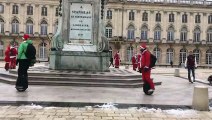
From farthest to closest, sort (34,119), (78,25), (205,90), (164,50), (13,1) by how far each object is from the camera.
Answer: (164,50) → (13,1) → (78,25) → (205,90) → (34,119)

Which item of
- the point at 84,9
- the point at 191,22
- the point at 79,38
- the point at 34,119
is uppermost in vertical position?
the point at 191,22

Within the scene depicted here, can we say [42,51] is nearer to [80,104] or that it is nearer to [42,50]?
[42,50]

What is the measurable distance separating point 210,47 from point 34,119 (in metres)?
55.6

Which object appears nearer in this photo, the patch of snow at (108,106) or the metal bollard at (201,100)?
the patch of snow at (108,106)

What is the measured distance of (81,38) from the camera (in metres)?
14.4

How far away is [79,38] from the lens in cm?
1439

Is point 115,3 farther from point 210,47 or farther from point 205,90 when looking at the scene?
point 205,90

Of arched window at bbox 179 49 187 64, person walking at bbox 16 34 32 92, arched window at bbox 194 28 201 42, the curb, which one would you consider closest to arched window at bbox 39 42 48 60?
arched window at bbox 179 49 187 64

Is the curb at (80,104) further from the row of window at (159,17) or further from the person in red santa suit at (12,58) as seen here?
the row of window at (159,17)

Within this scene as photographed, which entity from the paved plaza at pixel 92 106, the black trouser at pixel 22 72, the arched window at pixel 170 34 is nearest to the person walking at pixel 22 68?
the black trouser at pixel 22 72

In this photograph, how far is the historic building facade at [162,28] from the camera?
185ft

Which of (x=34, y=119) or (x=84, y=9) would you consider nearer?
(x=34, y=119)

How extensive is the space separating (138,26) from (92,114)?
50147mm

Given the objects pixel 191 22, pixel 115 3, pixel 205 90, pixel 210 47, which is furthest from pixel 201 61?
pixel 205 90
